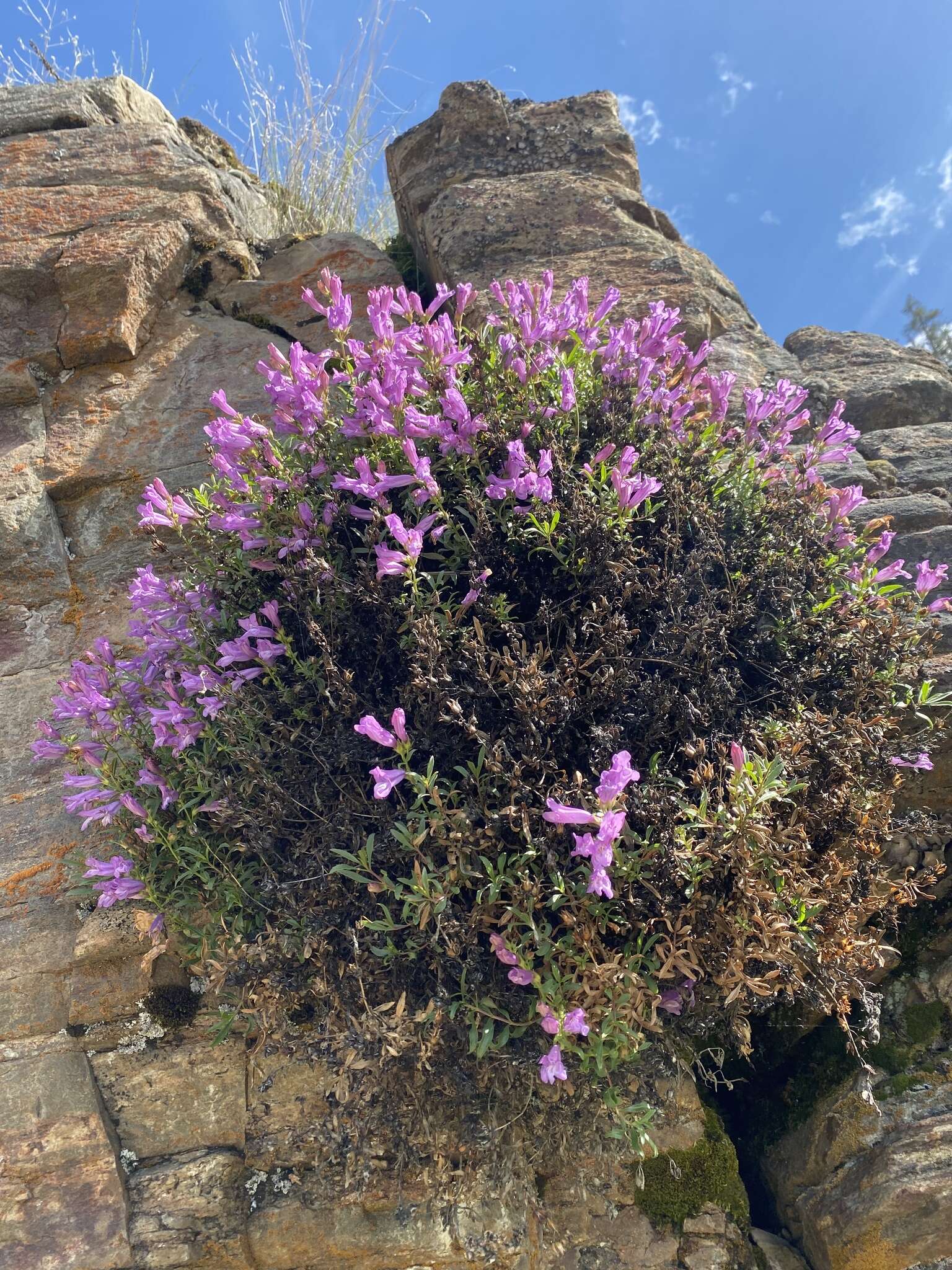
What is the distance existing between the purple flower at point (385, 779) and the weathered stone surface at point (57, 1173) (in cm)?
164

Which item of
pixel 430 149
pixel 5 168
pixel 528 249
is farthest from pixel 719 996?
pixel 5 168

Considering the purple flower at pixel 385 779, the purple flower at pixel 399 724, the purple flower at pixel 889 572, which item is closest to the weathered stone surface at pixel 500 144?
the purple flower at pixel 889 572

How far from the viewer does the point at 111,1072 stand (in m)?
2.85

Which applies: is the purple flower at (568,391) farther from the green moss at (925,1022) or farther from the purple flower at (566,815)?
the green moss at (925,1022)

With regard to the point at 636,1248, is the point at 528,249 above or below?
above

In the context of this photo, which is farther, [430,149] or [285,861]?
[430,149]

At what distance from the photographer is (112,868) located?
2.67 meters

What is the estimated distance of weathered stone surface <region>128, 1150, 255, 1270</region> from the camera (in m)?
2.66

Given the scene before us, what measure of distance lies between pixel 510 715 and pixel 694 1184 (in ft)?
5.96

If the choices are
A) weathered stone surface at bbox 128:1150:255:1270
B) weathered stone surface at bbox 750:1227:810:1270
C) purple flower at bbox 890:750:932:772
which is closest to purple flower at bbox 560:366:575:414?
purple flower at bbox 890:750:932:772

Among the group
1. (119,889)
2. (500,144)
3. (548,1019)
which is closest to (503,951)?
(548,1019)

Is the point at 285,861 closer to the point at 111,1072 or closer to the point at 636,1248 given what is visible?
the point at 111,1072

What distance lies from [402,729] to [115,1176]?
1880mm

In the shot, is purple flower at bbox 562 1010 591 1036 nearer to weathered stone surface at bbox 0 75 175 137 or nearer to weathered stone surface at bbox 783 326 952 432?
weathered stone surface at bbox 783 326 952 432
